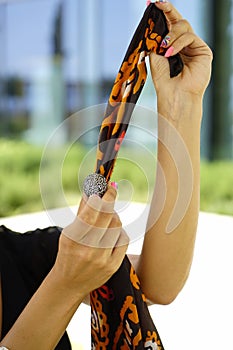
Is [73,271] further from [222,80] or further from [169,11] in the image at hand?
[222,80]

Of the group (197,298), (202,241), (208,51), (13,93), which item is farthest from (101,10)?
(208,51)

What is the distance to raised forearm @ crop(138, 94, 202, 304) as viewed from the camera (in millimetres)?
896

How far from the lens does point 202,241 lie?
2.29 metres

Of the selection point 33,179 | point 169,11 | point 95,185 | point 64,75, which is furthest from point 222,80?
point 95,185

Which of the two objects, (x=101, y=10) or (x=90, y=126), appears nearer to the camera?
(x=90, y=126)

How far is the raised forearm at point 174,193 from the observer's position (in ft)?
2.94

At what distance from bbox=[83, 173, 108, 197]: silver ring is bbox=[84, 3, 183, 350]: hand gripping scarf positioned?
6cm

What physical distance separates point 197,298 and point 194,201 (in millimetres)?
991

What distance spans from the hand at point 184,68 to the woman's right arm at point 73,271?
22 cm

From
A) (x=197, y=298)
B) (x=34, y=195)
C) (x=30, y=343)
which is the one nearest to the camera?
(x=30, y=343)

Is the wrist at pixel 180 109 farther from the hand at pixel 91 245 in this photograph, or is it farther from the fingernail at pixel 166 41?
the hand at pixel 91 245

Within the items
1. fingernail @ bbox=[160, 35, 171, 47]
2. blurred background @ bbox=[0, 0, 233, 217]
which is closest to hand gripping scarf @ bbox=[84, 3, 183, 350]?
fingernail @ bbox=[160, 35, 171, 47]

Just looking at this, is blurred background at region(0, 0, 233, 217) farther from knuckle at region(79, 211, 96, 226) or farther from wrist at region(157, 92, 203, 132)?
knuckle at region(79, 211, 96, 226)

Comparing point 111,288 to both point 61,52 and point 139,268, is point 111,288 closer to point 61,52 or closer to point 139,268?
point 139,268
